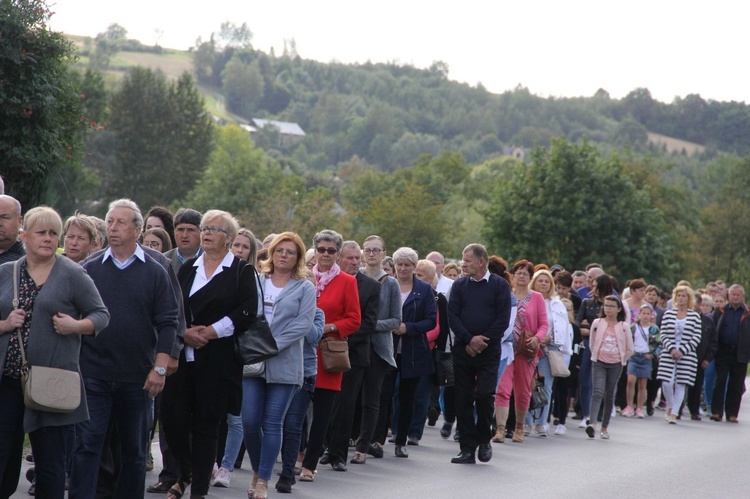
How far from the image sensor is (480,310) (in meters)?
11.6

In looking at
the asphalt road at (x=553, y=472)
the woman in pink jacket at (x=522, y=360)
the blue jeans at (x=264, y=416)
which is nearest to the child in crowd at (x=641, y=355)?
the asphalt road at (x=553, y=472)

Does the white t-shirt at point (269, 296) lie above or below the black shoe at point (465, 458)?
above

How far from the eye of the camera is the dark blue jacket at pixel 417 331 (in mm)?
12156

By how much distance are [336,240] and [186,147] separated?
266 ft

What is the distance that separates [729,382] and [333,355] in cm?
1161

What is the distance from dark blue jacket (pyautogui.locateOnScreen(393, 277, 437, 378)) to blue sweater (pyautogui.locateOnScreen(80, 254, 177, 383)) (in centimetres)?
533

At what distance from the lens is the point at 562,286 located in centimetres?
1636

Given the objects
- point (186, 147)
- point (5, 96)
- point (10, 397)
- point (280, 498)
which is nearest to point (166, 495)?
point (280, 498)

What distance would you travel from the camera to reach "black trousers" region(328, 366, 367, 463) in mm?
10312

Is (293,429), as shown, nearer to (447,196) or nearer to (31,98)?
(31,98)

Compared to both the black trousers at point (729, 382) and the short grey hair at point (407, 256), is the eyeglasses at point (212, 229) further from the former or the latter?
the black trousers at point (729, 382)

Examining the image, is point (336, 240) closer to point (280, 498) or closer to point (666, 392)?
point (280, 498)

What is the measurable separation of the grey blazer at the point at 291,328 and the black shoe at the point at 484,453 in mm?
3302

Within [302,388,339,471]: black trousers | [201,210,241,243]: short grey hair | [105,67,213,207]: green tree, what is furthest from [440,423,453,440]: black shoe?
[105,67,213,207]: green tree
